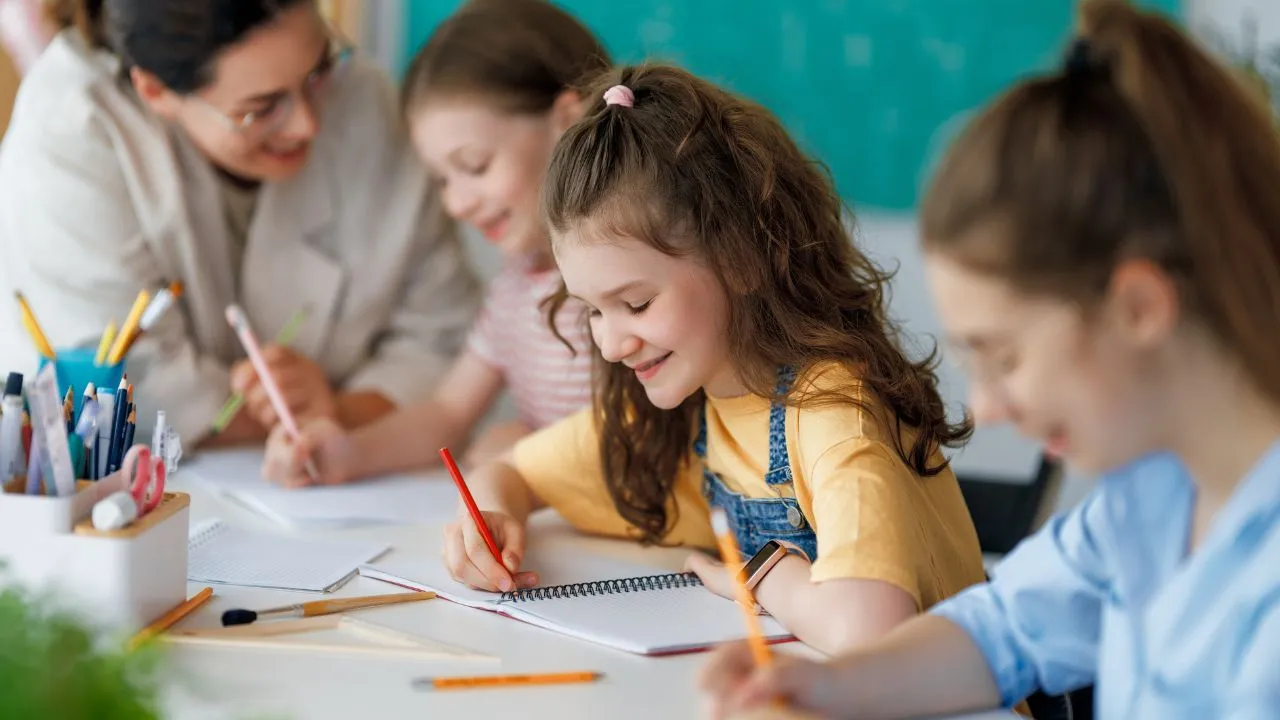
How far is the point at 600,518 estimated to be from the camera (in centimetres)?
133

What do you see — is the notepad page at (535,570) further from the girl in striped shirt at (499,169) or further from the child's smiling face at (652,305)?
the girl in striped shirt at (499,169)

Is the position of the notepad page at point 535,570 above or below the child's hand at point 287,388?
below

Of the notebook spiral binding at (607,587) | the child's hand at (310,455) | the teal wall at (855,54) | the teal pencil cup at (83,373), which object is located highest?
the teal wall at (855,54)

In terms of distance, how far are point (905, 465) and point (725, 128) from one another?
331 mm

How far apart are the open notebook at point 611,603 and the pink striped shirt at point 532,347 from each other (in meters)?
0.43

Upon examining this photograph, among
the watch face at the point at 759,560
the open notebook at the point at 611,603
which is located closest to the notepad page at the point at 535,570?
the open notebook at the point at 611,603

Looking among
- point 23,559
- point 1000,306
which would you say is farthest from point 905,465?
point 23,559

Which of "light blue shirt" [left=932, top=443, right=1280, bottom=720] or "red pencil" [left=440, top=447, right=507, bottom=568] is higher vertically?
"red pencil" [left=440, top=447, right=507, bottom=568]

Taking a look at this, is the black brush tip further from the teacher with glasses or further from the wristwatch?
the teacher with glasses

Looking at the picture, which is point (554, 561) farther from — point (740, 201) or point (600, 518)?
point (740, 201)

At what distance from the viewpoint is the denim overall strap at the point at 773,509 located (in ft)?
3.83

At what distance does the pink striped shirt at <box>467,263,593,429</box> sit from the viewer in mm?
1638

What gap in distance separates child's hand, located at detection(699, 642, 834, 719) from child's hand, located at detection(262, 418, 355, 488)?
0.79 meters

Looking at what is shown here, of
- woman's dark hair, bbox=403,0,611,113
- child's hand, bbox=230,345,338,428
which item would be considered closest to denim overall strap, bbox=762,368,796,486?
woman's dark hair, bbox=403,0,611,113
